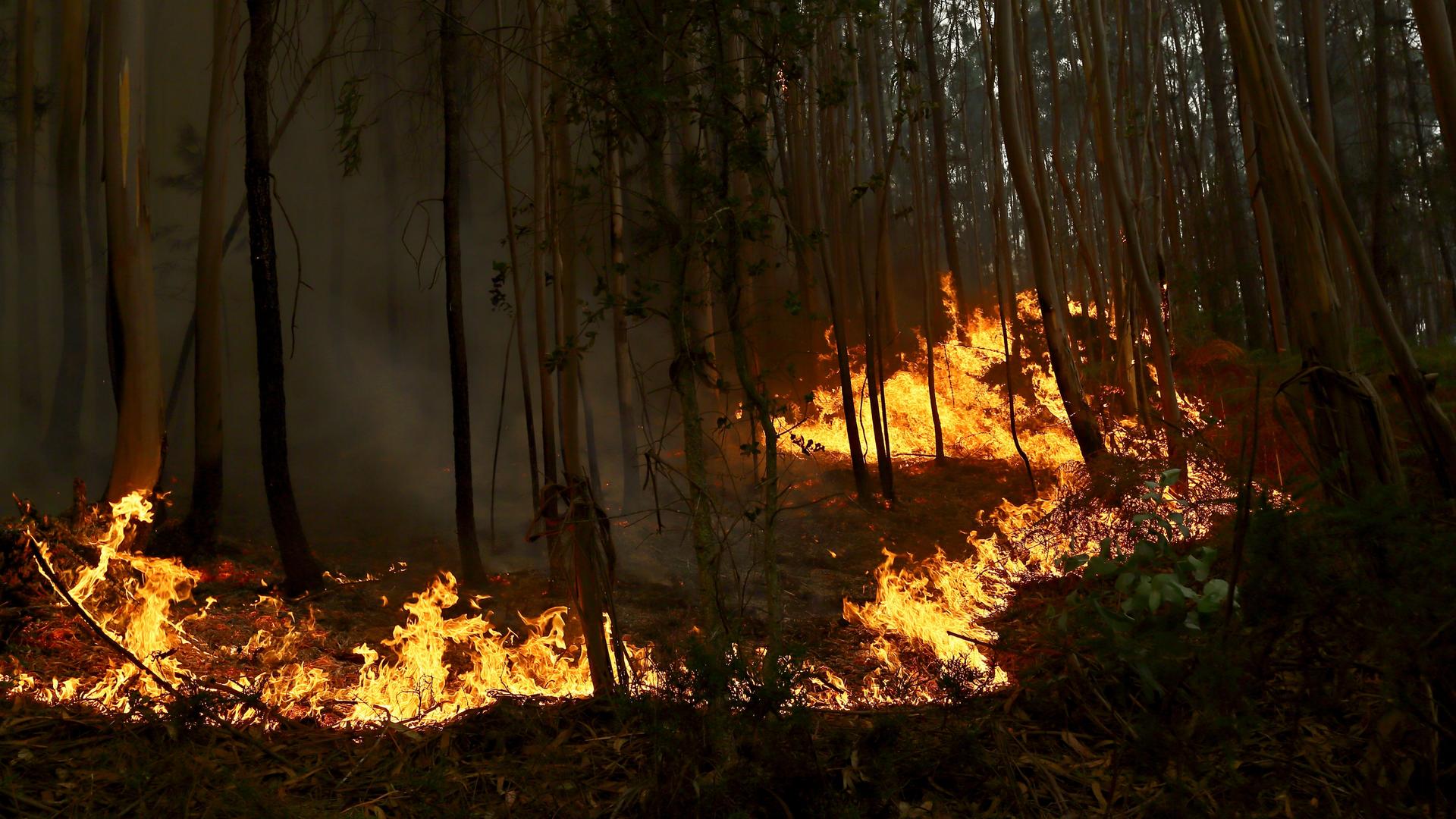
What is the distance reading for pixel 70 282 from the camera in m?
8.79

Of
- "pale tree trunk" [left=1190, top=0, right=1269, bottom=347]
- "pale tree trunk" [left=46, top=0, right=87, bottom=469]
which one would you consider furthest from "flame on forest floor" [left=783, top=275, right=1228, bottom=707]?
"pale tree trunk" [left=46, top=0, right=87, bottom=469]

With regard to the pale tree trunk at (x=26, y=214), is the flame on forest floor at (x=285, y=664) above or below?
below

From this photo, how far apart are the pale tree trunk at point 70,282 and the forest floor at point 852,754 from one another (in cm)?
617

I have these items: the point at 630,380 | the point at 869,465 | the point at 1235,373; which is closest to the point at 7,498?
the point at 630,380

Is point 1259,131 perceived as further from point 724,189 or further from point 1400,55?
point 1400,55

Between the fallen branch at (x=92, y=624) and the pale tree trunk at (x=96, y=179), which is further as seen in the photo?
the pale tree trunk at (x=96, y=179)

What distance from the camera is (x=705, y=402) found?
42.7 ft

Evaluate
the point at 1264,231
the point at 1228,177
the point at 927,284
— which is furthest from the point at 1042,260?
the point at 1228,177

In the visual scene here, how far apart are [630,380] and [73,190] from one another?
5.79 m

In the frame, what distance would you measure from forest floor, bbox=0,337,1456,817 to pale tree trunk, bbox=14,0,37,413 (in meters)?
6.35

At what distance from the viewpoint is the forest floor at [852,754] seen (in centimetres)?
206

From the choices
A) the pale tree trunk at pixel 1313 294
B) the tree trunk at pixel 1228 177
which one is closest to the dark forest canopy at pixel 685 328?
the pale tree trunk at pixel 1313 294

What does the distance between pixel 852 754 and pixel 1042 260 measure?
221 inches

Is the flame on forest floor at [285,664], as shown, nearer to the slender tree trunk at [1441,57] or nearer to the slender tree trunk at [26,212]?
the slender tree trunk at [1441,57]
